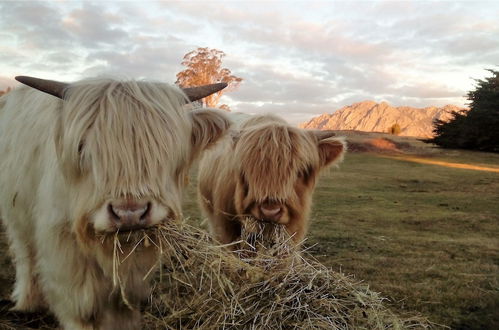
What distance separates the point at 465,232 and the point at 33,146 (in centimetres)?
863

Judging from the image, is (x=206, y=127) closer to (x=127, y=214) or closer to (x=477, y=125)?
(x=127, y=214)

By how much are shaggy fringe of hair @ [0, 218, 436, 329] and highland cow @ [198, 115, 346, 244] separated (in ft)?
3.14

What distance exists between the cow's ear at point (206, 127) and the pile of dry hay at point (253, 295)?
0.60 meters

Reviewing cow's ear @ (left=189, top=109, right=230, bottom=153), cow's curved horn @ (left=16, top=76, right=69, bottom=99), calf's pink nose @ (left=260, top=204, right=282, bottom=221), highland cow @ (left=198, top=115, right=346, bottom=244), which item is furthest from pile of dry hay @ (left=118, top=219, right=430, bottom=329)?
cow's curved horn @ (left=16, top=76, right=69, bottom=99)

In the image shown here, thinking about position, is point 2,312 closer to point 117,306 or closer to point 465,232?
point 117,306

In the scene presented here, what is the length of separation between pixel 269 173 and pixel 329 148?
92 centimetres

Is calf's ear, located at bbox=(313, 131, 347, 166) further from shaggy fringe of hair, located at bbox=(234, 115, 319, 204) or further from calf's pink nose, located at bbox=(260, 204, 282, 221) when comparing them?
calf's pink nose, located at bbox=(260, 204, 282, 221)

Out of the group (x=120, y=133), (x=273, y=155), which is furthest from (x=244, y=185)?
(x=120, y=133)

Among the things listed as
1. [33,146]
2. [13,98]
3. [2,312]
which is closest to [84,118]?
[33,146]

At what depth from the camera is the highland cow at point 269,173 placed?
425cm

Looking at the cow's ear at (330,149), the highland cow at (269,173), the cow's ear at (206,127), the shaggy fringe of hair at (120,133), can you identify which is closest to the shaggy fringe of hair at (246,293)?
the shaggy fringe of hair at (120,133)

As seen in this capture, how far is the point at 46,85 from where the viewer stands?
9.24 ft

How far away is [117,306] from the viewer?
3381 mm

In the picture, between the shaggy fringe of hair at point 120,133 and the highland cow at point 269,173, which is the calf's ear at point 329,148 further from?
the shaggy fringe of hair at point 120,133
